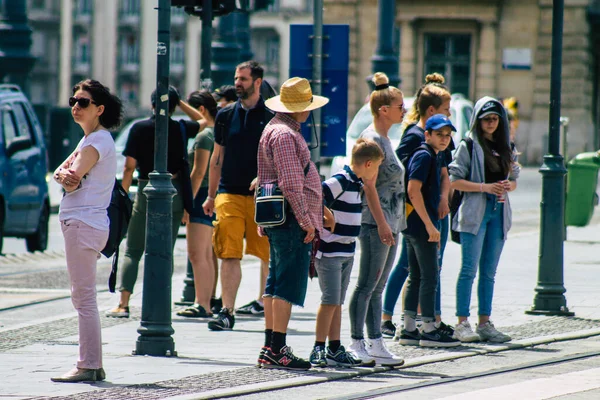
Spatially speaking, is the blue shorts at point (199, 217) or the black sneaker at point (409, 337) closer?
the black sneaker at point (409, 337)

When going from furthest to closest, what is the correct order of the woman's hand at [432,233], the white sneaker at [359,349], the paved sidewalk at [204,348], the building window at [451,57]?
the building window at [451,57]
the woman's hand at [432,233]
the white sneaker at [359,349]
the paved sidewalk at [204,348]

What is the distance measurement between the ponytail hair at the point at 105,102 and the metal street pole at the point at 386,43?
427 inches

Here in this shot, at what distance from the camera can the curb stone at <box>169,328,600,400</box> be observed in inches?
273

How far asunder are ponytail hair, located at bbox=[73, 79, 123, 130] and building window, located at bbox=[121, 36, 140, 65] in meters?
71.2

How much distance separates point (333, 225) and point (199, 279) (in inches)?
98.8

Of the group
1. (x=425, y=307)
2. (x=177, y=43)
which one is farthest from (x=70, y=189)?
(x=177, y=43)

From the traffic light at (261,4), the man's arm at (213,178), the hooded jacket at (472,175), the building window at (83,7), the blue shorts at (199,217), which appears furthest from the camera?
the building window at (83,7)

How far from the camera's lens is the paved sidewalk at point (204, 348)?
712cm

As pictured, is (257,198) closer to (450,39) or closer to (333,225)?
(333,225)

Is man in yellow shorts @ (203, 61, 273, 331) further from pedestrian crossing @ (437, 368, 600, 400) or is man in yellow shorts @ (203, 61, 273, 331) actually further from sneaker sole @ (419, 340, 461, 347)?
pedestrian crossing @ (437, 368, 600, 400)

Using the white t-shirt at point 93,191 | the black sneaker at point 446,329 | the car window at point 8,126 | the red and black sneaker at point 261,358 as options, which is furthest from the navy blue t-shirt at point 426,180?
the car window at point 8,126

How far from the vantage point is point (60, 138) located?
37.0m

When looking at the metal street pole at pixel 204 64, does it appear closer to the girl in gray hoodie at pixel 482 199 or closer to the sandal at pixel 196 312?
the sandal at pixel 196 312

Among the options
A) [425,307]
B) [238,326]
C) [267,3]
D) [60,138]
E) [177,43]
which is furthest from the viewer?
[177,43]
